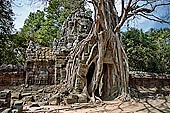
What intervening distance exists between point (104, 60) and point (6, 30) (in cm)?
769

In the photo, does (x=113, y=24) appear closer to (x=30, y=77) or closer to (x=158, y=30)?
(x=30, y=77)

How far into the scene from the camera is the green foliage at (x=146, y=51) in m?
12.0

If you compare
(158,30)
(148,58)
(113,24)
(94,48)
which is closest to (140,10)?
(113,24)

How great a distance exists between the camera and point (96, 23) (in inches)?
249

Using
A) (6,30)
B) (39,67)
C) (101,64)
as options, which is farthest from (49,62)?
(6,30)

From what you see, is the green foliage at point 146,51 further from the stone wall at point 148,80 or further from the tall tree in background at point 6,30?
the tall tree in background at point 6,30

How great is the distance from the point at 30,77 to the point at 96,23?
3934mm

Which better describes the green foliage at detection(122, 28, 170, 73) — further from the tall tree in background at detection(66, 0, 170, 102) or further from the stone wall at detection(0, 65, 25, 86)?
the stone wall at detection(0, 65, 25, 86)

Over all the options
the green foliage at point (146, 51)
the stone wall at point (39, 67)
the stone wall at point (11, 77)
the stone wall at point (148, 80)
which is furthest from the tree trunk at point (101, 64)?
the green foliage at point (146, 51)

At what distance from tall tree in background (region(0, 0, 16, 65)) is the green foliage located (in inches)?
344

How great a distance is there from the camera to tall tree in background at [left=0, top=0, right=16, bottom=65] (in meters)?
9.93

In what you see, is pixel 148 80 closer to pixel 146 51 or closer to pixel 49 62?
pixel 146 51

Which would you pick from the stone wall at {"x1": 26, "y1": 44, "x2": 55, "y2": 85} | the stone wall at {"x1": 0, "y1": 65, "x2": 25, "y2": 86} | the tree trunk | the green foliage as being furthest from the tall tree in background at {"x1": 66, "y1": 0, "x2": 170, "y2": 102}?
the green foliage

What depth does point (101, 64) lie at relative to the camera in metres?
6.04
